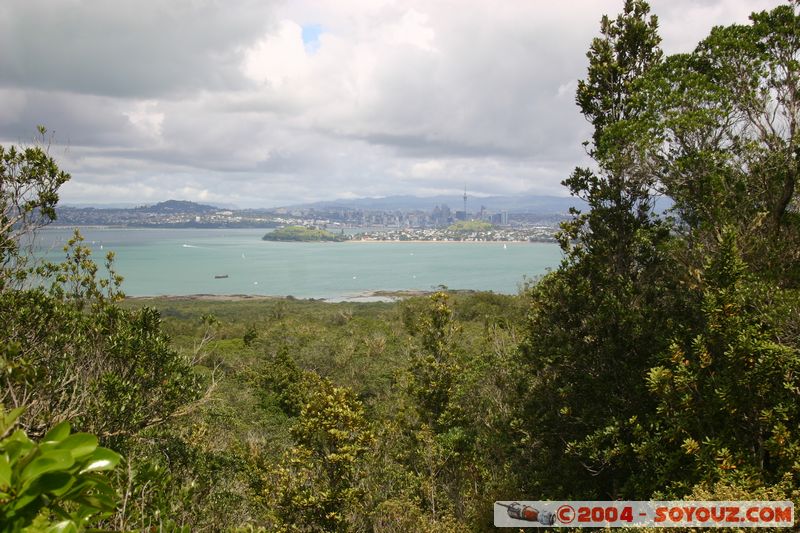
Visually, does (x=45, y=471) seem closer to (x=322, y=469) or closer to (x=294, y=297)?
(x=322, y=469)

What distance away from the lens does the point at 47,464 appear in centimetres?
119

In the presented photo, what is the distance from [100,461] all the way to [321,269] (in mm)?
137462

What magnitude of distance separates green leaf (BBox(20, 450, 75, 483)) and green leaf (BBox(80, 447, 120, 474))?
100mm

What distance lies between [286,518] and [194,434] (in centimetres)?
329

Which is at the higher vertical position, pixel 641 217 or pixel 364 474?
pixel 641 217

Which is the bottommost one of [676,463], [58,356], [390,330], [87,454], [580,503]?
[390,330]

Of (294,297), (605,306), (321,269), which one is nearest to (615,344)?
(605,306)

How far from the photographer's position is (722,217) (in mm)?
7141

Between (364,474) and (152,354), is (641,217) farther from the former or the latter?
(152,354)

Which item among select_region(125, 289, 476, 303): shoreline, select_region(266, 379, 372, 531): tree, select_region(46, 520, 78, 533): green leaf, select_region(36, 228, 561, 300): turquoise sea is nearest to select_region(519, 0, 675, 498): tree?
select_region(266, 379, 372, 531): tree

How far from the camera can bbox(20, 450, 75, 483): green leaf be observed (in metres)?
1.19

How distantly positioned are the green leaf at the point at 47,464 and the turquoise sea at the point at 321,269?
8203 cm

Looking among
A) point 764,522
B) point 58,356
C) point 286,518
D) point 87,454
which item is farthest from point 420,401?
point 87,454

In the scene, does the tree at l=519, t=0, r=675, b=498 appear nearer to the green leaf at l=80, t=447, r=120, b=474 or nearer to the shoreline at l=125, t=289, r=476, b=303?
the green leaf at l=80, t=447, r=120, b=474
